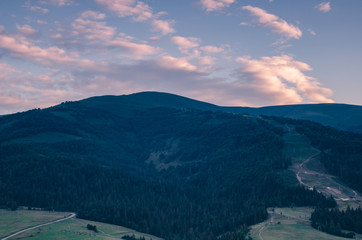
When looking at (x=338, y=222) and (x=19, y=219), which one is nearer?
(x=338, y=222)

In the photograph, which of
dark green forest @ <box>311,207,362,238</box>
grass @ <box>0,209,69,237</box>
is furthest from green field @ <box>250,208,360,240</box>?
grass @ <box>0,209,69,237</box>

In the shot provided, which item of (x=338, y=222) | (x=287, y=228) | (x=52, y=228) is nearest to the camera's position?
(x=287, y=228)

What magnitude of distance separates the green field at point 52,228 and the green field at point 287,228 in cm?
5481

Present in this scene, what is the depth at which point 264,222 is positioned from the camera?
153 meters

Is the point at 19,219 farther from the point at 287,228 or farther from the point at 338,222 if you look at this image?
the point at 338,222

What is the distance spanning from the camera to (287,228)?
136 metres

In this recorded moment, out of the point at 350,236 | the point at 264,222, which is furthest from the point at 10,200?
the point at 350,236

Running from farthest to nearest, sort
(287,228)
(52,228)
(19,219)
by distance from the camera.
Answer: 1. (19,219)
2. (52,228)
3. (287,228)

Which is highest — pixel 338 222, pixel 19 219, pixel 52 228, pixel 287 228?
Result: pixel 338 222

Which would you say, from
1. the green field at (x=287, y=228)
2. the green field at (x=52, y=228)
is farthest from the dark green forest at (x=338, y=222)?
the green field at (x=52, y=228)

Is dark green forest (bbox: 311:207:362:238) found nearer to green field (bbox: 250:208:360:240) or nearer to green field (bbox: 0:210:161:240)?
green field (bbox: 250:208:360:240)

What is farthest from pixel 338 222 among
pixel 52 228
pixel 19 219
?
pixel 19 219

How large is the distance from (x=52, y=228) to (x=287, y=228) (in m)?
90.5

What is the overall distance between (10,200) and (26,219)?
50343 millimetres
